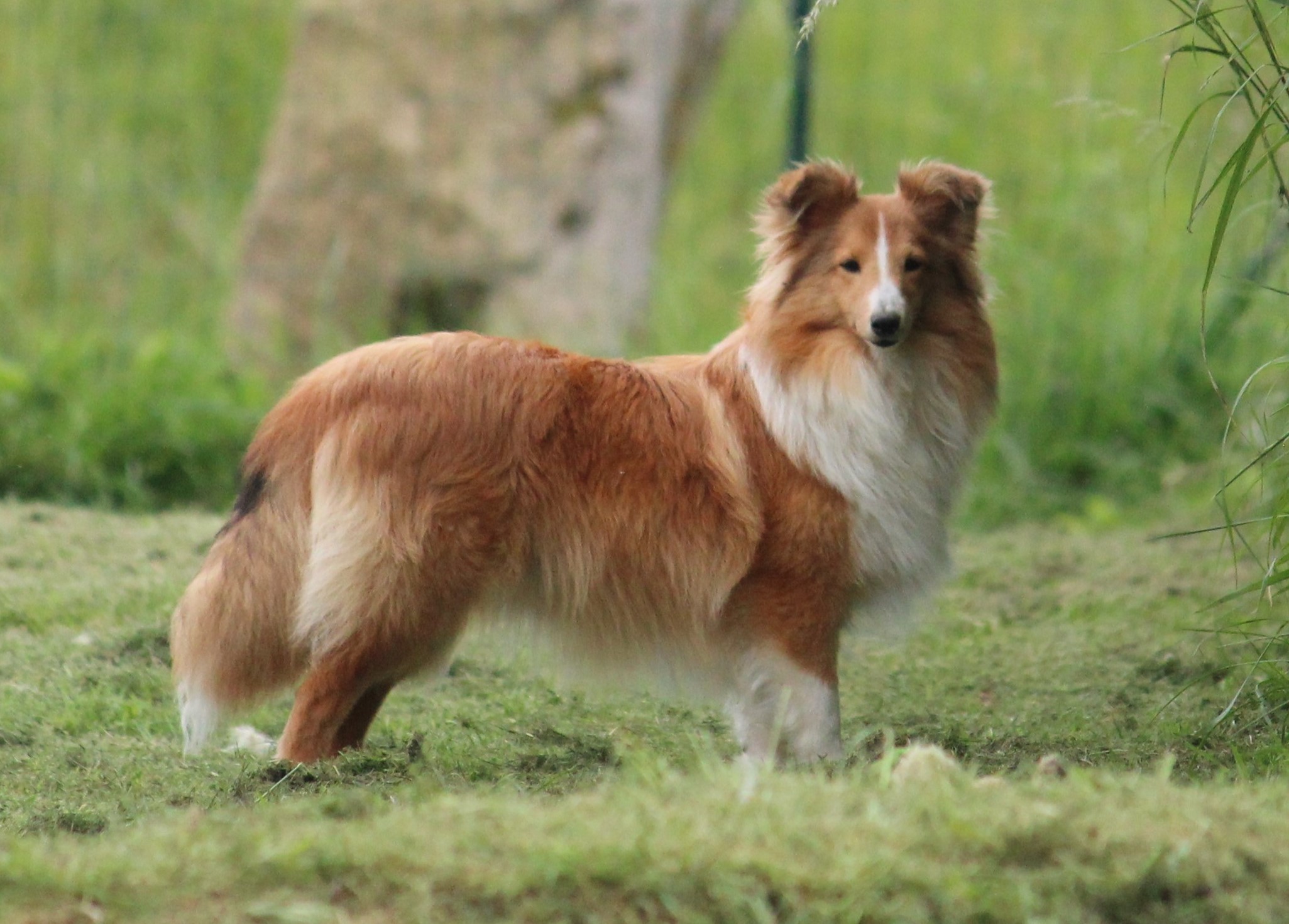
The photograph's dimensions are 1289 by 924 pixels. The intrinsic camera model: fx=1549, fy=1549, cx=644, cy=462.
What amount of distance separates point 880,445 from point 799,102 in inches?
145

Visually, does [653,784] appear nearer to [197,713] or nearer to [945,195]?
[197,713]

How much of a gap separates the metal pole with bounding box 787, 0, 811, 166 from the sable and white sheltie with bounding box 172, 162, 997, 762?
3.19m

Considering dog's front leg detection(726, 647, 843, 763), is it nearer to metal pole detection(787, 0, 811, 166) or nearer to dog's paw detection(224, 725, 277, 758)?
dog's paw detection(224, 725, 277, 758)

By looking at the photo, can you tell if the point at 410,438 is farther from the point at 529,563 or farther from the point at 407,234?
the point at 407,234

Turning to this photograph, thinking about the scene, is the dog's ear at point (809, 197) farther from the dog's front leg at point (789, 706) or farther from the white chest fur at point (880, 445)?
the dog's front leg at point (789, 706)

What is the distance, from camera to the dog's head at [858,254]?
388 centimetres

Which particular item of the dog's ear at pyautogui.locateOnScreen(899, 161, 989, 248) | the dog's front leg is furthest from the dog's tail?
the dog's ear at pyautogui.locateOnScreen(899, 161, 989, 248)

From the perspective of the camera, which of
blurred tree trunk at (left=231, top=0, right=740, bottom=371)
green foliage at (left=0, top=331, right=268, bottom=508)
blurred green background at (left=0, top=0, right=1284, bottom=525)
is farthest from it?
blurred tree trunk at (left=231, top=0, right=740, bottom=371)

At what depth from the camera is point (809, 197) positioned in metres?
3.97

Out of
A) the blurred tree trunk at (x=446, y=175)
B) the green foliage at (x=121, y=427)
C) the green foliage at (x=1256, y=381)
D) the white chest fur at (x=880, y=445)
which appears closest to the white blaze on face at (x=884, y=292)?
the white chest fur at (x=880, y=445)

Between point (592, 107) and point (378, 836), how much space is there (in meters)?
6.16

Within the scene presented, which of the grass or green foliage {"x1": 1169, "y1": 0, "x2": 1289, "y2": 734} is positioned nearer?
the grass

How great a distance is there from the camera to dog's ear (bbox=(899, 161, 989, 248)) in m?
3.98

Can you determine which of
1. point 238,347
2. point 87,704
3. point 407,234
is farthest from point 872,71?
point 87,704
